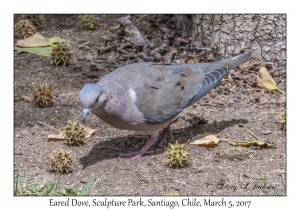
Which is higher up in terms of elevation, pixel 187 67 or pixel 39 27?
pixel 39 27

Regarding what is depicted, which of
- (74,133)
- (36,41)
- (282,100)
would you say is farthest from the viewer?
(36,41)

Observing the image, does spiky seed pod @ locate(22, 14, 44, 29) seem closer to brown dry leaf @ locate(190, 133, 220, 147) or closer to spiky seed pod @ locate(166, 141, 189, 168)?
brown dry leaf @ locate(190, 133, 220, 147)

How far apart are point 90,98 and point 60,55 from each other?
2.31m

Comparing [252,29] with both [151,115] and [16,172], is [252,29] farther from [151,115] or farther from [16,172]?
[16,172]

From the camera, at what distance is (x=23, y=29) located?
748 cm

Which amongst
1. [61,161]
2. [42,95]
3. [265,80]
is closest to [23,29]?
[42,95]

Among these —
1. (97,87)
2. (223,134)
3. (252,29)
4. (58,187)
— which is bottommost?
(58,187)

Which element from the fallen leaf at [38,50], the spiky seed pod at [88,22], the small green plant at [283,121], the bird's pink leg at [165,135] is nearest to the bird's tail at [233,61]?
the small green plant at [283,121]

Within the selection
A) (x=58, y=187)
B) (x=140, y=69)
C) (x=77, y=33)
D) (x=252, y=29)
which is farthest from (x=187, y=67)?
(x=77, y=33)

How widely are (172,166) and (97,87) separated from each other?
0.98m

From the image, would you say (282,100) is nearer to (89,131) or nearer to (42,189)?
(89,131)

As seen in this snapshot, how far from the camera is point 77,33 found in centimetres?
791

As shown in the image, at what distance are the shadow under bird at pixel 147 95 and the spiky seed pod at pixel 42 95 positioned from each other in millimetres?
1022

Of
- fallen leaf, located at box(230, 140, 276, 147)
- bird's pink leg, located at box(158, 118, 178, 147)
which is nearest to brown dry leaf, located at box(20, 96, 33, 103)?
bird's pink leg, located at box(158, 118, 178, 147)
